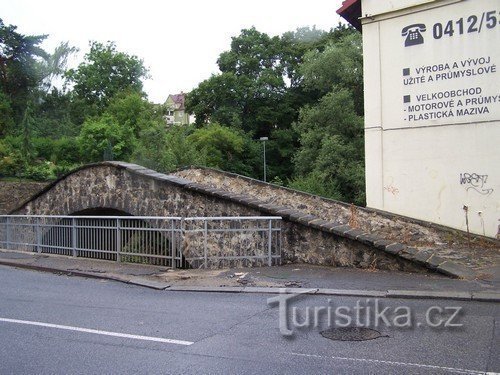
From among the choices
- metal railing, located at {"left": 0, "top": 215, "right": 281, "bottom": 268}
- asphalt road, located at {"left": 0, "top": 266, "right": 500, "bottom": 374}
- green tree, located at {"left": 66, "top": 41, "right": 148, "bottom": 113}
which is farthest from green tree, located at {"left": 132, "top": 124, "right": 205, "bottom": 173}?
green tree, located at {"left": 66, "top": 41, "right": 148, "bottom": 113}

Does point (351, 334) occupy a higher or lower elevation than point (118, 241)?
lower

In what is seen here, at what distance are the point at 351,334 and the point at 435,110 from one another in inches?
351

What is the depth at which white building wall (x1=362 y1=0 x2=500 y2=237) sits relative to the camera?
12391mm

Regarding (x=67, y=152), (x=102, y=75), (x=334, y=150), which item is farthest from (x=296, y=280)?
(x=102, y=75)

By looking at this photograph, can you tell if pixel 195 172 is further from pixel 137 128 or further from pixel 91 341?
pixel 137 128

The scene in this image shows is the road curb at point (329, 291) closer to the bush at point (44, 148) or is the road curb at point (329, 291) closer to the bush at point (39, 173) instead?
the bush at point (39, 173)

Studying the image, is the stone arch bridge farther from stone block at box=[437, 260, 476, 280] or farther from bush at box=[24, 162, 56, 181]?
bush at box=[24, 162, 56, 181]

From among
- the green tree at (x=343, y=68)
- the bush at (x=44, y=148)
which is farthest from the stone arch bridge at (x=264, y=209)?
the bush at (x=44, y=148)

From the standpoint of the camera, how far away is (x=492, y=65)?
40.4ft

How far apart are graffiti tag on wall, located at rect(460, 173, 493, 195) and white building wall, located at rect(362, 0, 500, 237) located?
23 millimetres

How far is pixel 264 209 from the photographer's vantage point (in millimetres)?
11445

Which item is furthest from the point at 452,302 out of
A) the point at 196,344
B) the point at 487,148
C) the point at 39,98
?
the point at 39,98

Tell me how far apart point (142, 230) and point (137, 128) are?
41254 mm

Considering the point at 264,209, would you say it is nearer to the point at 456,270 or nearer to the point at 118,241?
the point at 118,241
